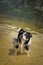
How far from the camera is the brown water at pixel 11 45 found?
1062mm

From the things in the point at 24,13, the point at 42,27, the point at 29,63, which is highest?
the point at 24,13

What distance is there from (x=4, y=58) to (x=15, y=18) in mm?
543

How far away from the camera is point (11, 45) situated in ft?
3.97

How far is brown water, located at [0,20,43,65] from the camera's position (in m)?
1.06

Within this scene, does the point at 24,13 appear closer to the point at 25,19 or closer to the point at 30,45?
the point at 25,19

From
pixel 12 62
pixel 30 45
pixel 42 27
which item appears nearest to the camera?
pixel 12 62

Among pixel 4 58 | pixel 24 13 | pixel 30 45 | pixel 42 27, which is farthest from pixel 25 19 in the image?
pixel 4 58

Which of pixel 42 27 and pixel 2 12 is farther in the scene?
pixel 2 12

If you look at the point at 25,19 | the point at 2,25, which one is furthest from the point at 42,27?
the point at 2,25

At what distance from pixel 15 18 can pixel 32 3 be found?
0.19 m

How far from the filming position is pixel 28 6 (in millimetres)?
1575

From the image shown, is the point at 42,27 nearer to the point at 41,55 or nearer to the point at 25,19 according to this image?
the point at 25,19

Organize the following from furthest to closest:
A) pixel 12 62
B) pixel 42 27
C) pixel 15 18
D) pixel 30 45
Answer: pixel 15 18 → pixel 42 27 → pixel 30 45 → pixel 12 62

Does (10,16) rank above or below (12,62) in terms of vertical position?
above
